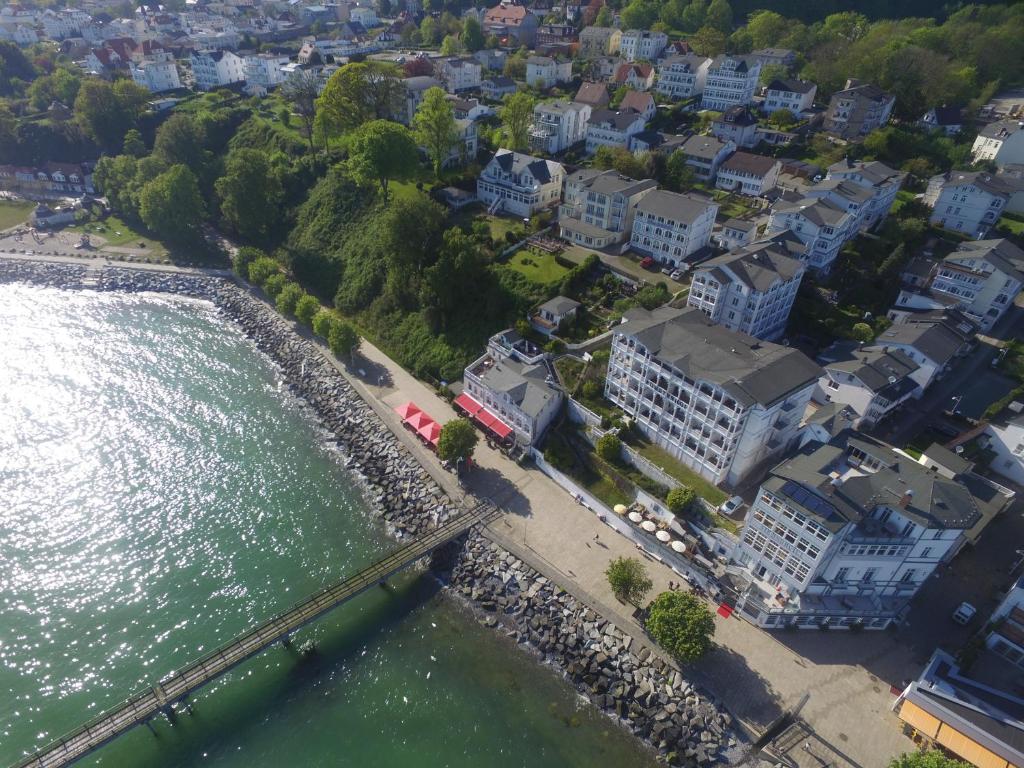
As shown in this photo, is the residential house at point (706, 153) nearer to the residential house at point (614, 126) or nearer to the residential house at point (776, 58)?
the residential house at point (614, 126)

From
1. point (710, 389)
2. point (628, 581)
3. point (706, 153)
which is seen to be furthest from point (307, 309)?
point (706, 153)

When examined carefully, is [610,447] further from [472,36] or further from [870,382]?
[472,36]

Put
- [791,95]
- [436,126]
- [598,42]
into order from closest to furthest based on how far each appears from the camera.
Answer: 1. [436,126]
2. [791,95]
3. [598,42]

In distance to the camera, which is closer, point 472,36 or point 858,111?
point 858,111

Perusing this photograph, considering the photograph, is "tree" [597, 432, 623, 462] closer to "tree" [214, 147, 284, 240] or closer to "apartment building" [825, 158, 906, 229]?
"apartment building" [825, 158, 906, 229]

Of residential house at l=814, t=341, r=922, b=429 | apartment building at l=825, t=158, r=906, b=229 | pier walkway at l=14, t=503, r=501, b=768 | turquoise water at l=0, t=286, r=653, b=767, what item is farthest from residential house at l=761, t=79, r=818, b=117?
turquoise water at l=0, t=286, r=653, b=767

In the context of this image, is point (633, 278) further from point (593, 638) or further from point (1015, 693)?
point (1015, 693)

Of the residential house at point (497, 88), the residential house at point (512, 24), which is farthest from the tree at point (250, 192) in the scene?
the residential house at point (512, 24)

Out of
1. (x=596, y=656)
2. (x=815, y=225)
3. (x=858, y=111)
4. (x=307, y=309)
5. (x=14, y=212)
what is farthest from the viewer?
(x=14, y=212)
